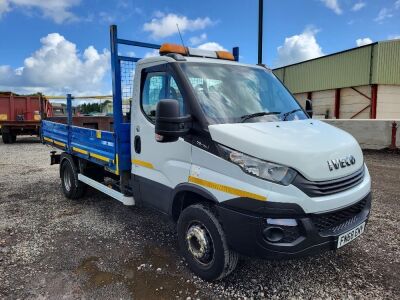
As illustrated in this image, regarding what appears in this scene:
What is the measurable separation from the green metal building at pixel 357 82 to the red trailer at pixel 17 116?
19.5 m

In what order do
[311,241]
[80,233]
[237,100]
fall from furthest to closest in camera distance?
1. [80,233]
2. [237,100]
3. [311,241]

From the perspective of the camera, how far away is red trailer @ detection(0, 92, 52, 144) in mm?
18156

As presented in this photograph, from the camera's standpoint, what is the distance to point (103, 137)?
5.12 metres

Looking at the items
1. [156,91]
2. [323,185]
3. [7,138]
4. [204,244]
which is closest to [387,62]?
[156,91]

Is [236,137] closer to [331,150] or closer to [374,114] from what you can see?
[331,150]

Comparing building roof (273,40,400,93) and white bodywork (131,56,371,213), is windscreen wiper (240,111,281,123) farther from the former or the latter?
building roof (273,40,400,93)

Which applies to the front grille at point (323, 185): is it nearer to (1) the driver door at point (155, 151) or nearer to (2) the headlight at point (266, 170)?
(2) the headlight at point (266, 170)

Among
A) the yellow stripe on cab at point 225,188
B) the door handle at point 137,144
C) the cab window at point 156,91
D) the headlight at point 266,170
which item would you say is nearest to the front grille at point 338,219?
the headlight at point 266,170

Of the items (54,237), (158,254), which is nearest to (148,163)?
(158,254)

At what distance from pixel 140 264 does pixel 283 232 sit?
1.86 meters

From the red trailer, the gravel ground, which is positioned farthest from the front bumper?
the red trailer

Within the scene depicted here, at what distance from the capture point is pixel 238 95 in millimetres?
3807

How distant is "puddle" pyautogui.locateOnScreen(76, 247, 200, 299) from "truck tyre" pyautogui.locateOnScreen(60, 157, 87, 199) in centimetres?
257

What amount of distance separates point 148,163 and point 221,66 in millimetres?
1464
